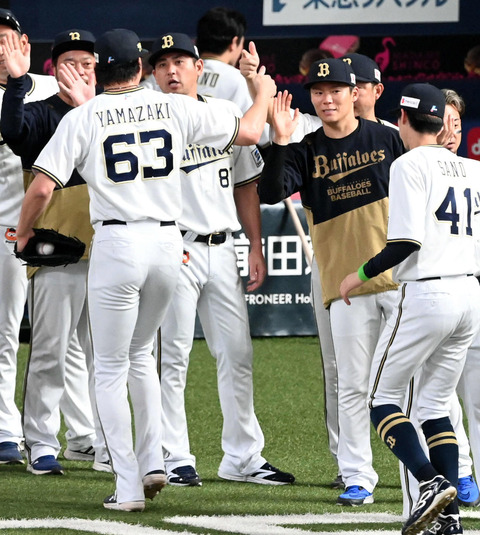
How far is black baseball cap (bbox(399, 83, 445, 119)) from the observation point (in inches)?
178

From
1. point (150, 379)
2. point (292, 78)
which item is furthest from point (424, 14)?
point (150, 379)

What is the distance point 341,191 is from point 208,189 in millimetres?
643

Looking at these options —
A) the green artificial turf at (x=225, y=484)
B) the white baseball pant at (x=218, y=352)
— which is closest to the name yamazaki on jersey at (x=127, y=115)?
the white baseball pant at (x=218, y=352)

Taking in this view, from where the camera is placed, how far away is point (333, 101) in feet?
17.3

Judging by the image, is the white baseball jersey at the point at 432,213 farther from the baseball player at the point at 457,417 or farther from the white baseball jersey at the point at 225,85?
the white baseball jersey at the point at 225,85

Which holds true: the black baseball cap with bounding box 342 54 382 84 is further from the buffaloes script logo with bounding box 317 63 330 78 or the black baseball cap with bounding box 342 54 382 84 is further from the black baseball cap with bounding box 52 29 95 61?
the black baseball cap with bounding box 52 29 95 61

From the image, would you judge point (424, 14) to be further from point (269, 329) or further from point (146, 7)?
point (269, 329)

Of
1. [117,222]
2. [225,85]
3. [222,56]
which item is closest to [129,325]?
[117,222]

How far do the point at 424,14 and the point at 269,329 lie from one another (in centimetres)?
366

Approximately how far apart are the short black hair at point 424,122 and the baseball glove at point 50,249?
1596mm

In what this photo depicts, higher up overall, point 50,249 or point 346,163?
point 346,163

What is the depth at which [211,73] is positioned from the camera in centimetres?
655

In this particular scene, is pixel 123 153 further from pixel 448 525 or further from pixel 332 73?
pixel 448 525

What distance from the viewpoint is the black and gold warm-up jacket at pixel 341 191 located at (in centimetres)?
524
